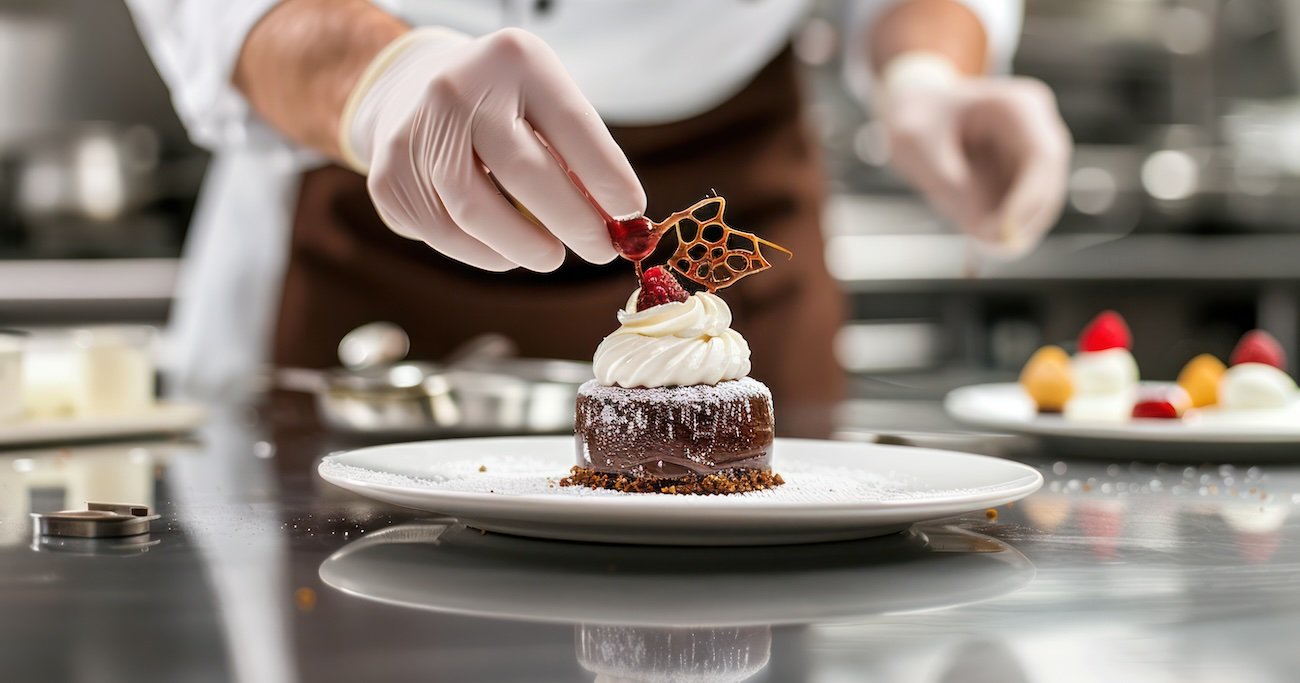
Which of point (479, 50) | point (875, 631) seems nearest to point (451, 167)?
point (479, 50)

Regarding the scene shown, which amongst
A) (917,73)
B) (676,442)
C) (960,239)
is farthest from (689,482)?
(960,239)

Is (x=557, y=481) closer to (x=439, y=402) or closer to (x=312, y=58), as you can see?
(x=439, y=402)

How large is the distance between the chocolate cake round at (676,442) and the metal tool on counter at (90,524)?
376mm

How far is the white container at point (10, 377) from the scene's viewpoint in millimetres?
1616

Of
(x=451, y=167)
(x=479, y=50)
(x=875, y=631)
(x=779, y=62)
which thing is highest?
(x=779, y=62)

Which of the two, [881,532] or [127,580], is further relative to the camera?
[881,532]

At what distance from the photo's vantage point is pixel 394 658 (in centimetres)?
65

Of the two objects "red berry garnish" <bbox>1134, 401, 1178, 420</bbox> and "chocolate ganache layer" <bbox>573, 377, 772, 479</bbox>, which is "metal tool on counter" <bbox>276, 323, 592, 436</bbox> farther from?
"red berry garnish" <bbox>1134, 401, 1178, 420</bbox>

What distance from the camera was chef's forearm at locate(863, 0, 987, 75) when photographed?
261cm

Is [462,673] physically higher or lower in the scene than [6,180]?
lower

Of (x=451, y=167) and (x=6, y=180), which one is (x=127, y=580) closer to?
(x=451, y=167)

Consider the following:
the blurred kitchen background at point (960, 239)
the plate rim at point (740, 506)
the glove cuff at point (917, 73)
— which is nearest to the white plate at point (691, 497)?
the plate rim at point (740, 506)

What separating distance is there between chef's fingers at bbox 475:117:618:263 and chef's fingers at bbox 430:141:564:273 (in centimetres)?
2

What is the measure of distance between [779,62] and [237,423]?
121 cm
